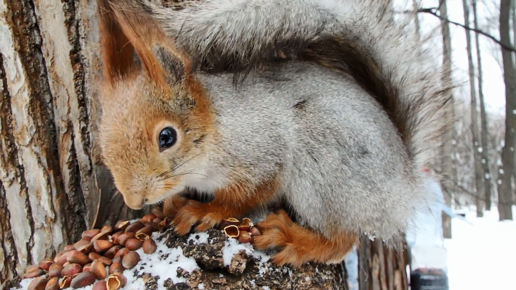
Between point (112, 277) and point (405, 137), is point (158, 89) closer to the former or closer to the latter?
point (112, 277)

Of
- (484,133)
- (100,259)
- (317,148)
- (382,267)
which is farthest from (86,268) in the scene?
(484,133)

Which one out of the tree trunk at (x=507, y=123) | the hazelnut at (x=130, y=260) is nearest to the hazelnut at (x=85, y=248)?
the hazelnut at (x=130, y=260)

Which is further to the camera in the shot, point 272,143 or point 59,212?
point 59,212

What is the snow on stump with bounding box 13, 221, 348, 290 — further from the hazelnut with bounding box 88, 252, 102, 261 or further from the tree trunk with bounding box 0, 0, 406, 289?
the tree trunk with bounding box 0, 0, 406, 289

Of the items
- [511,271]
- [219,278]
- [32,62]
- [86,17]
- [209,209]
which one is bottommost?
[511,271]

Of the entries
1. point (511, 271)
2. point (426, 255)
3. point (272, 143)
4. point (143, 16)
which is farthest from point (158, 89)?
point (511, 271)

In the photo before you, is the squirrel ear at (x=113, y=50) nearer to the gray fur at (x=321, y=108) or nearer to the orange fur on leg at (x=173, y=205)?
the gray fur at (x=321, y=108)

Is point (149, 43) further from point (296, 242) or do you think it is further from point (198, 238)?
point (296, 242)

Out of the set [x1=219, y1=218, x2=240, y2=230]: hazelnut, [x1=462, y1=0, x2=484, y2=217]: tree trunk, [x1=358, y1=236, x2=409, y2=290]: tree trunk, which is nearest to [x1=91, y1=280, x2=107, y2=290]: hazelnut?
[x1=219, y1=218, x2=240, y2=230]: hazelnut
